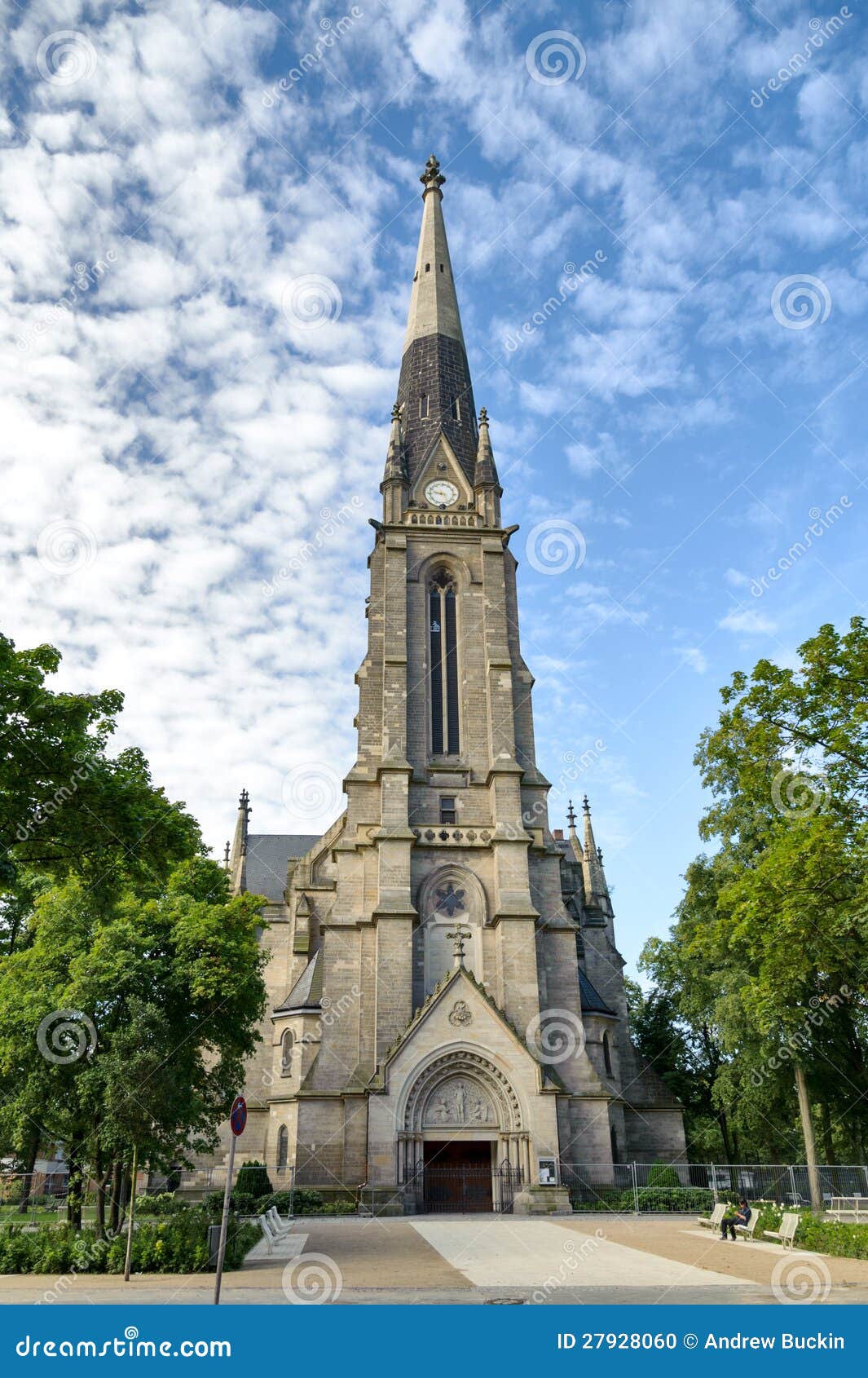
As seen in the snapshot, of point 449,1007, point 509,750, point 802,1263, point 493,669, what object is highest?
point 493,669

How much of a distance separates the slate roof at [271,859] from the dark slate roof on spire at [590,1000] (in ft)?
66.2

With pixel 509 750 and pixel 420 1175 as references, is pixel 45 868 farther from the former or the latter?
pixel 509 750

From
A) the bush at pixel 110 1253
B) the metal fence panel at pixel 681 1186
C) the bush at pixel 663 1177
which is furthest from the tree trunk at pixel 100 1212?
the bush at pixel 663 1177

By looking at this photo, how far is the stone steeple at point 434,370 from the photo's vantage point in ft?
148

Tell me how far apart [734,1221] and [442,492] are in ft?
101

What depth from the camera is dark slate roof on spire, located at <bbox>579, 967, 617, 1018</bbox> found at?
36375 mm

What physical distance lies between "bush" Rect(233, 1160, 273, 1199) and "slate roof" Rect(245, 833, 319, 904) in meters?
23.3

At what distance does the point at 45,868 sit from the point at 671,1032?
1485 inches

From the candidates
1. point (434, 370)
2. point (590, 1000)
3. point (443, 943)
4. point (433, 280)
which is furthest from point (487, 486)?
point (590, 1000)

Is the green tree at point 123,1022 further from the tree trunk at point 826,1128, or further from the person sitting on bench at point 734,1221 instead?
the tree trunk at point 826,1128

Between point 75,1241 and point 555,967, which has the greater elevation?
point 555,967

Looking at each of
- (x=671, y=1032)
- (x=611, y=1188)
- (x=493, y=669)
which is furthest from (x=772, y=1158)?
(x=493, y=669)

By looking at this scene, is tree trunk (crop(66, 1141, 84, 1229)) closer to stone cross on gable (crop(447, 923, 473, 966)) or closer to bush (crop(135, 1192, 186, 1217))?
bush (crop(135, 1192, 186, 1217))

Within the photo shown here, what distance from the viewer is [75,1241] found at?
15312 millimetres
